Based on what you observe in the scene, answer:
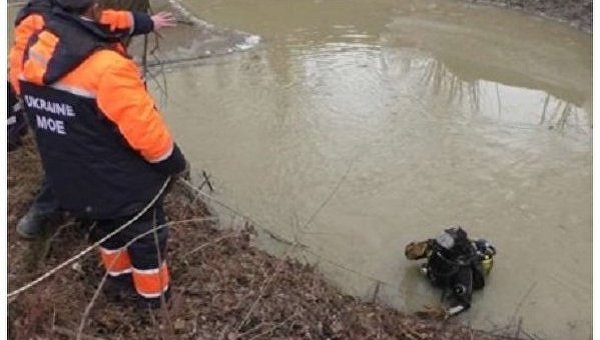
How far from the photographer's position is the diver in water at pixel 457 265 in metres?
4.70

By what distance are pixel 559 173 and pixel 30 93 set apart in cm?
475

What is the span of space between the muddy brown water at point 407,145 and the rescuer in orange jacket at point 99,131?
68.1 inches

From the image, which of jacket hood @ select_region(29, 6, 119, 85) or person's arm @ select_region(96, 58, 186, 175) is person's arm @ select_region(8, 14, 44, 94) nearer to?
jacket hood @ select_region(29, 6, 119, 85)

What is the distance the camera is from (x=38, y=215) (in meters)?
4.16

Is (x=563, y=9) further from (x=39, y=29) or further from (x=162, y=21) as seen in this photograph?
(x=39, y=29)

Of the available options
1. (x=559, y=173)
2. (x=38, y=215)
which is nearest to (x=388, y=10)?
(x=559, y=173)

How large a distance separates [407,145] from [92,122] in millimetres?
4112

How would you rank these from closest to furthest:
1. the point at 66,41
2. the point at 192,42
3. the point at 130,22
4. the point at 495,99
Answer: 1. the point at 66,41
2. the point at 130,22
3. the point at 495,99
4. the point at 192,42

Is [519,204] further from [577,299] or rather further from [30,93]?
[30,93]

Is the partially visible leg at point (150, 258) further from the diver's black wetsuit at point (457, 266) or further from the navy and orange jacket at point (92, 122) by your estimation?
the diver's black wetsuit at point (457, 266)

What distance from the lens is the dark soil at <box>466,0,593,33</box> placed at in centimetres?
1045

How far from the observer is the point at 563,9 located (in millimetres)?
10805

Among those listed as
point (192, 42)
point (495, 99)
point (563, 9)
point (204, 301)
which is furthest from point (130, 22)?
point (563, 9)

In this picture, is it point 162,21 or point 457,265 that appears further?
point 457,265
